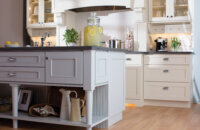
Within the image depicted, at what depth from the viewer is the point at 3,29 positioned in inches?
158

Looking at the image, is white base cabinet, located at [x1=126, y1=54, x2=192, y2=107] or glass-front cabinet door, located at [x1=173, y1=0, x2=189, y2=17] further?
glass-front cabinet door, located at [x1=173, y1=0, x2=189, y2=17]

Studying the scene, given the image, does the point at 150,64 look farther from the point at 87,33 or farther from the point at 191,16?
the point at 87,33

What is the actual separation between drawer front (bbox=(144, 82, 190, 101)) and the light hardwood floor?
0.22m

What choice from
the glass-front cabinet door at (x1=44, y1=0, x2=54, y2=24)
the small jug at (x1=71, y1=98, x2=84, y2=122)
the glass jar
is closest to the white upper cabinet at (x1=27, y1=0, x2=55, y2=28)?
the glass-front cabinet door at (x1=44, y1=0, x2=54, y2=24)

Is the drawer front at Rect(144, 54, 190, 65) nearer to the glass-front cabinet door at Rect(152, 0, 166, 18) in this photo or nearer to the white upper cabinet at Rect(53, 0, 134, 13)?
the glass-front cabinet door at Rect(152, 0, 166, 18)

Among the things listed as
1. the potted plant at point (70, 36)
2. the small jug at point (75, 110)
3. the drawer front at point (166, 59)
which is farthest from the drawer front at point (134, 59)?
the small jug at point (75, 110)

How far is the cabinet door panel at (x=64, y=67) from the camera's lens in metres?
2.68

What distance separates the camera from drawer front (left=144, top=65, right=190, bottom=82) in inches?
175

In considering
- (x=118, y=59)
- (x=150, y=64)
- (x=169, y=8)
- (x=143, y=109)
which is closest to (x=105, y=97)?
(x=118, y=59)

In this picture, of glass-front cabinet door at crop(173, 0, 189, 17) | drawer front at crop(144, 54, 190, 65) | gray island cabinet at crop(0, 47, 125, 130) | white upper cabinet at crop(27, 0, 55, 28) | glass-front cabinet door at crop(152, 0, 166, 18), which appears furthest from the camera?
white upper cabinet at crop(27, 0, 55, 28)

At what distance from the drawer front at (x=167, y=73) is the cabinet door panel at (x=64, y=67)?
2.15 m

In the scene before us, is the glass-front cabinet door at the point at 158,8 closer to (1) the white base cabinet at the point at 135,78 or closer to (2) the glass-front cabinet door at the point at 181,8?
(2) the glass-front cabinet door at the point at 181,8

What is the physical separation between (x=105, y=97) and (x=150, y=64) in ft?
5.80

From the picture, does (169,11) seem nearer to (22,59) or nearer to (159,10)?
(159,10)
